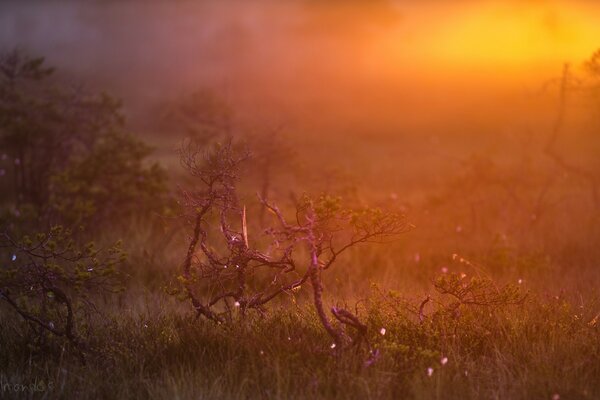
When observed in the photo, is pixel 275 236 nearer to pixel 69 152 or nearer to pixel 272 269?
pixel 272 269

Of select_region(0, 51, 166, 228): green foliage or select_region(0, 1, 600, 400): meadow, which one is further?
select_region(0, 51, 166, 228): green foliage

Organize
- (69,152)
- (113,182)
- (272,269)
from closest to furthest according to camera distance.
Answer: (272,269) < (113,182) < (69,152)

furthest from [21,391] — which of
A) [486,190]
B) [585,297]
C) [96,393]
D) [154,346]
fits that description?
[486,190]

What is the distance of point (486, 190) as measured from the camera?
1191 cm

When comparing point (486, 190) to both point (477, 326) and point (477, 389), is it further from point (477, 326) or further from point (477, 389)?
point (477, 389)
